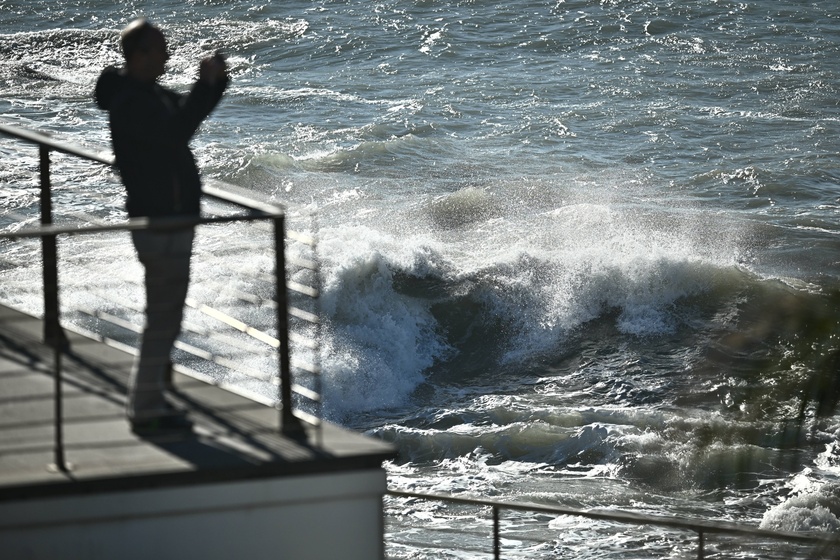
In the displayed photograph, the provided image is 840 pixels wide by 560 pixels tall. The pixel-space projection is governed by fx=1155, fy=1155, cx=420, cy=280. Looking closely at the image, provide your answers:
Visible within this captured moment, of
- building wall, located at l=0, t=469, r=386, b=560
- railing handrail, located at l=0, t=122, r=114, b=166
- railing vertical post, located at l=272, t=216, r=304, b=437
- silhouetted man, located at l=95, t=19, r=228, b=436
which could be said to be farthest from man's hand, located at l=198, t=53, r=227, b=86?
building wall, located at l=0, t=469, r=386, b=560

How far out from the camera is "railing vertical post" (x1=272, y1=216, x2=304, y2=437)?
418cm

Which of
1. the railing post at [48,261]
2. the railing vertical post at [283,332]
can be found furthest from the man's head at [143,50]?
the railing post at [48,261]

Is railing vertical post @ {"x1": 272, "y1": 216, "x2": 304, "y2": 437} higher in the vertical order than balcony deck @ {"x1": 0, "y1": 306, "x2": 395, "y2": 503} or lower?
higher

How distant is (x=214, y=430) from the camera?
452 centimetres

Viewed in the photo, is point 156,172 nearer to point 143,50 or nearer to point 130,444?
point 143,50

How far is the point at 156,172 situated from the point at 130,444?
1040 mm

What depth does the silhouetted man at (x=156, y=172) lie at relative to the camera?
4.25 m

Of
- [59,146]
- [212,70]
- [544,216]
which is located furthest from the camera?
[544,216]

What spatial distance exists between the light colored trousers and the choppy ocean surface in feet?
1.45

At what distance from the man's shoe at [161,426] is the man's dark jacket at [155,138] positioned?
0.81m

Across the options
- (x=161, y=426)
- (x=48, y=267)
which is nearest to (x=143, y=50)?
(x=161, y=426)

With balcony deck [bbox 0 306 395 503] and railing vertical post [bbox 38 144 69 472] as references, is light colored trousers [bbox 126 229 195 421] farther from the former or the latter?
railing vertical post [bbox 38 144 69 472]

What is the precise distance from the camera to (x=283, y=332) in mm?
4266

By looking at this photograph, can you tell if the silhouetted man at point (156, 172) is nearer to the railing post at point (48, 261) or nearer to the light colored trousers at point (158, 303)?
the light colored trousers at point (158, 303)
